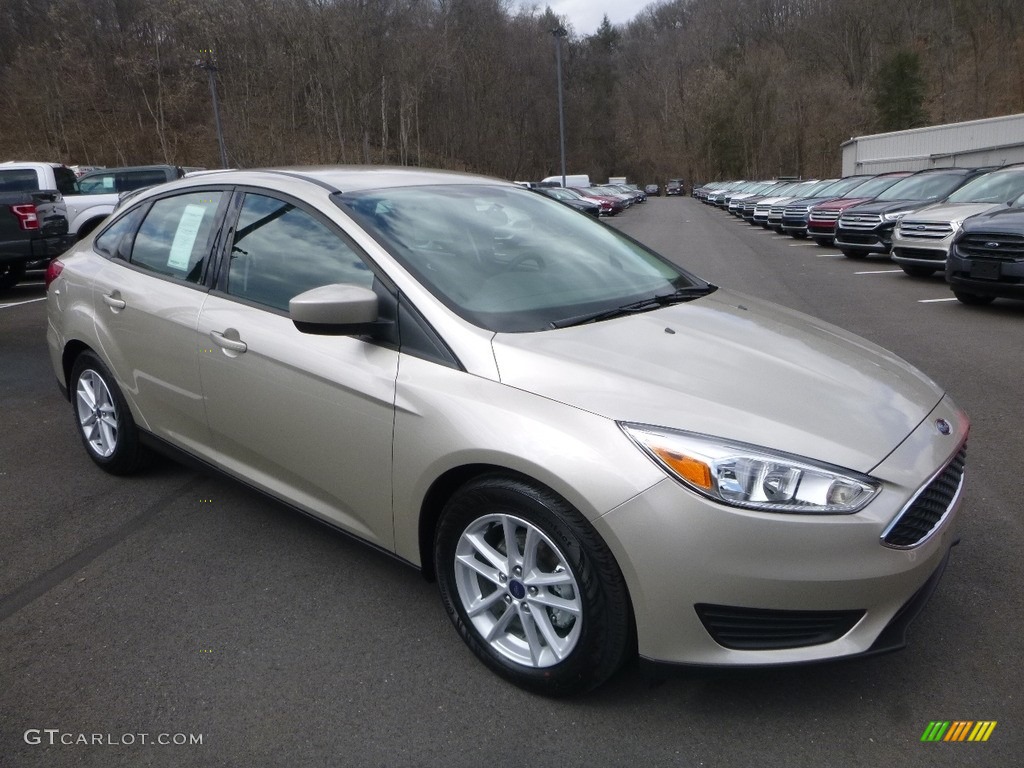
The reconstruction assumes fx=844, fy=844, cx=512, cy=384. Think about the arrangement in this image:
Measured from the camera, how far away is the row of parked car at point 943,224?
28.9ft

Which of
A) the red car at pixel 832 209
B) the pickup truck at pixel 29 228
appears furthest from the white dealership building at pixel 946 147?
the pickup truck at pixel 29 228

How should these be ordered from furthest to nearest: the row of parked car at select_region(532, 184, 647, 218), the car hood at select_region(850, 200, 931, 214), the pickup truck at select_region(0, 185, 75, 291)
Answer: the row of parked car at select_region(532, 184, 647, 218), the car hood at select_region(850, 200, 931, 214), the pickup truck at select_region(0, 185, 75, 291)

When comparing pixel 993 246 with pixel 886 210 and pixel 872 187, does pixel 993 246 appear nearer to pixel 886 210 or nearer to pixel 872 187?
pixel 886 210

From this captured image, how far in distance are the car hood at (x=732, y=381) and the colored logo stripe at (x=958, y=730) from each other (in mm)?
810

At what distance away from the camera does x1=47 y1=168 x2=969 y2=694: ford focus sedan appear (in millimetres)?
2309

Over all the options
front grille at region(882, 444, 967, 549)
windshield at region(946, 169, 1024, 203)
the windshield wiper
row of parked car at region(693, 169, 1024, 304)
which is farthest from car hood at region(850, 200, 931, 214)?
front grille at region(882, 444, 967, 549)

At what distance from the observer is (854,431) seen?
2502mm

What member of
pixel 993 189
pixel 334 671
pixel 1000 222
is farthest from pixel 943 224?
pixel 334 671

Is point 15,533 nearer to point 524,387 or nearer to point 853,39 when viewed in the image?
point 524,387

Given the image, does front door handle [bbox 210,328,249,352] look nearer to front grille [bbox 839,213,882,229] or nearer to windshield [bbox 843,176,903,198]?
front grille [bbox 839,213,882,229]

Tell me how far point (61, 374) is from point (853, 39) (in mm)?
77572

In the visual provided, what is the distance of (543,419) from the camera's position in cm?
250

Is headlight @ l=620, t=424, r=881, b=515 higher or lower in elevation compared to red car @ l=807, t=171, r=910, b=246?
higher

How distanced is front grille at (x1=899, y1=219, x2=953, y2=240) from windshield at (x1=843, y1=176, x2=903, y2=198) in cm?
579
